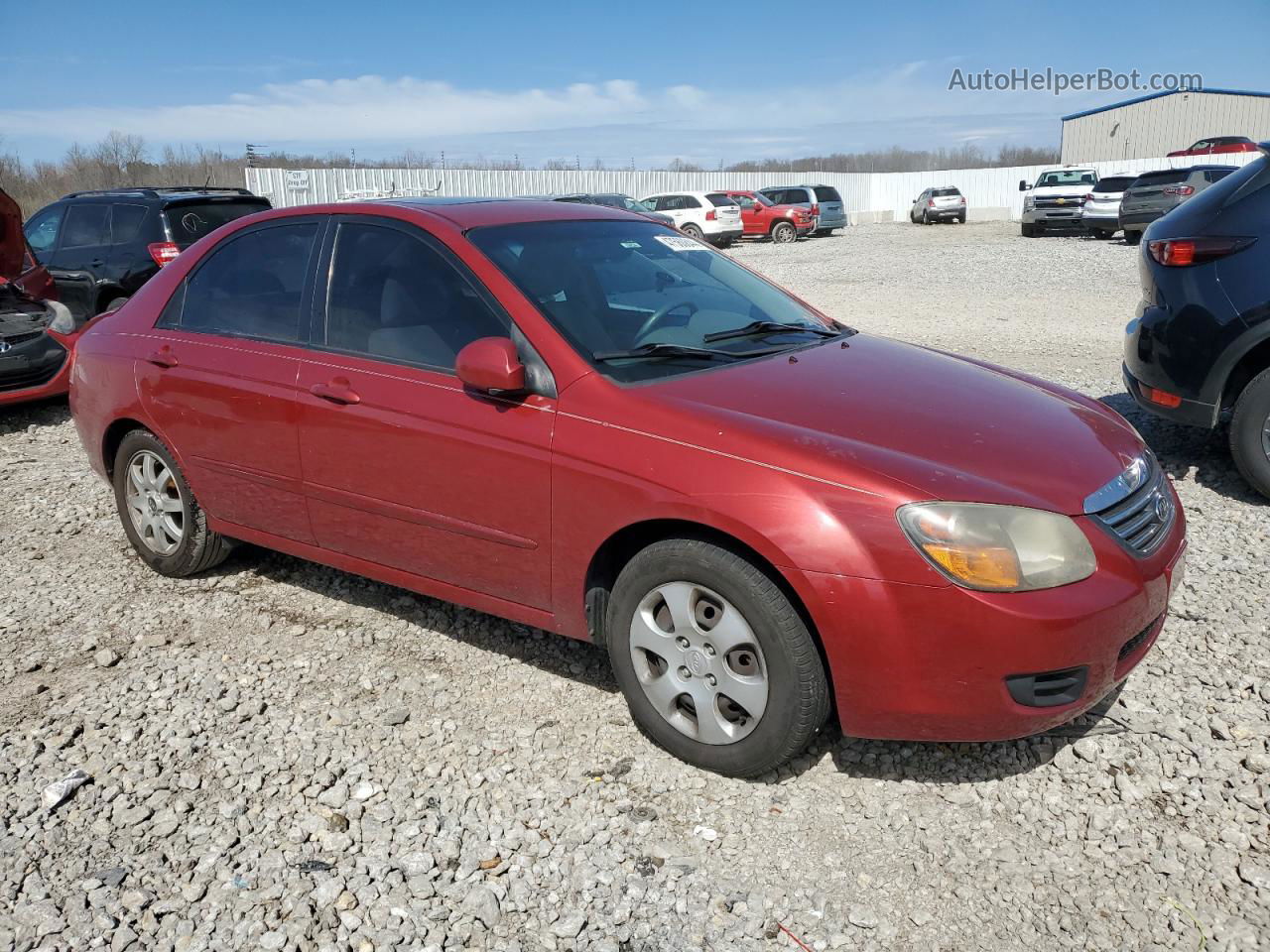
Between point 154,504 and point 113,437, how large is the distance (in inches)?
15.2

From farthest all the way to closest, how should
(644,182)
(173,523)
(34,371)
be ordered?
(644,182) → (34,371) → (173,523)

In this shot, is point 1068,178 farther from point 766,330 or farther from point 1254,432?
point 766,330

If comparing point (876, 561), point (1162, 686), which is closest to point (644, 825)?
point (876, 561)

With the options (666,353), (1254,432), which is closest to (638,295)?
(666,353)

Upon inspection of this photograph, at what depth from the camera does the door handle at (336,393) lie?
3.70 meters

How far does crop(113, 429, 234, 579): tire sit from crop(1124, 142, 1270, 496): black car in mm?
4844

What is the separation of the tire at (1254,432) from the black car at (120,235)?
8.71 metres

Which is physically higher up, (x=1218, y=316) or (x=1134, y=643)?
(x=1218, y=316)

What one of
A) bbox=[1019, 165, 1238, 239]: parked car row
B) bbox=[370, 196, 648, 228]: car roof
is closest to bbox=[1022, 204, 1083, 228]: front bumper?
bbox=[1019, 165, 1238, 239]: parked car row

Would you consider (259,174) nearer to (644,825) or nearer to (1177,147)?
(644,825)

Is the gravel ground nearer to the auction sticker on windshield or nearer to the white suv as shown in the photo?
the auction sticker on windshield

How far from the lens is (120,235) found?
1054 cm

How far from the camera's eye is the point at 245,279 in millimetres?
4281

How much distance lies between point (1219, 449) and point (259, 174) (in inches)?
1167
